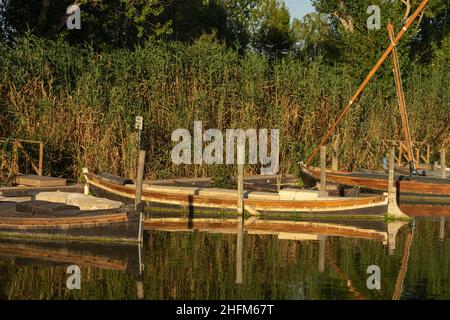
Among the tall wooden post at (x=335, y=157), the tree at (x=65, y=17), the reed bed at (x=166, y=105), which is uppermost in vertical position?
the tree at (x=65, y=17)

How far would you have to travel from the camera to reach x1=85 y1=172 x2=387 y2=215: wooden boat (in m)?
27.0

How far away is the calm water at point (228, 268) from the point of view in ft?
57.6

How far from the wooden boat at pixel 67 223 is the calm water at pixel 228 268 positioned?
360mm

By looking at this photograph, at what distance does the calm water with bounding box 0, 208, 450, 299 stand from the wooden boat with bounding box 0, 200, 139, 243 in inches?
14.2

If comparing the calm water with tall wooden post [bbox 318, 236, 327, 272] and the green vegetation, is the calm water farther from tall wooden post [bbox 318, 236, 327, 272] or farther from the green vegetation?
the green vegetation

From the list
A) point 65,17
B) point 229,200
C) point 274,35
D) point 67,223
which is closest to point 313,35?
point 274,35

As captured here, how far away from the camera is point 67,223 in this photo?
72.6ft

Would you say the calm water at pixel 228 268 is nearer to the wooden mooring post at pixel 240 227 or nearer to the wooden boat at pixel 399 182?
the wooden mooring post at pixel 240 227

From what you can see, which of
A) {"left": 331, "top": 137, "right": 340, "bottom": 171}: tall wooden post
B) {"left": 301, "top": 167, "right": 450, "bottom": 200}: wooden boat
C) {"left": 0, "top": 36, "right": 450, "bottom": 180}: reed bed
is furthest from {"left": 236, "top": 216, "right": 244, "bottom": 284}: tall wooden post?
{"left": 331, "top": 137, "right": 340, "bottom": 171}: tall wooden post

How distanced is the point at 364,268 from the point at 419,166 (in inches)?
670

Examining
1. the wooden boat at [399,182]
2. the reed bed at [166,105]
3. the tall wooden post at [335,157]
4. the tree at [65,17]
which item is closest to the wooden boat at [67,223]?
the reed bed at [166,105]

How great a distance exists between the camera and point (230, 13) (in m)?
60.1
